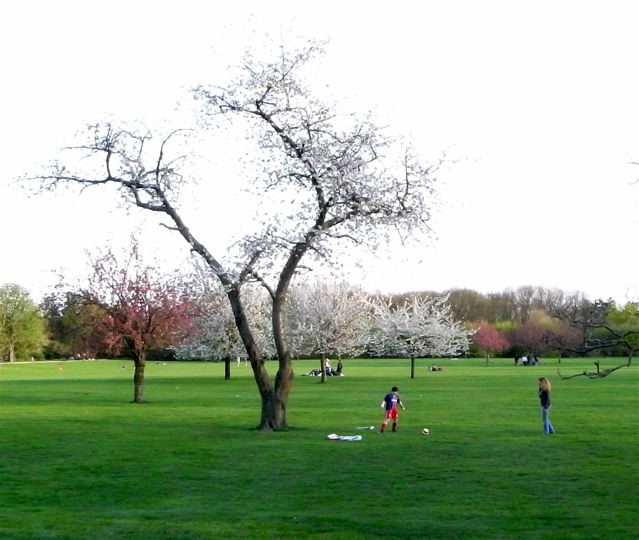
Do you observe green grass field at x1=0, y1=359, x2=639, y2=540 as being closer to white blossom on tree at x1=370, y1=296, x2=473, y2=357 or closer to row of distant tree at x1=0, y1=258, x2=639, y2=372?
row of distant tree at x1=0, y1=258, x2=639, y2=372

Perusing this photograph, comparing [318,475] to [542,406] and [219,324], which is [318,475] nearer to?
[542,406]

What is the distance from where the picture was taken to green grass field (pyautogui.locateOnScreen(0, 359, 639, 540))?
13.4 metres

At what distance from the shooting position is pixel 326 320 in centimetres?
6469

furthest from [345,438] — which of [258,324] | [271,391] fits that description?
[258,324]

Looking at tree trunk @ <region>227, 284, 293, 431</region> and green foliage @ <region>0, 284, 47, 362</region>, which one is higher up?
green foliage @ <region>0, 284, 47, 362</region>

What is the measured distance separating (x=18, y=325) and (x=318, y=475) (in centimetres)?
11003

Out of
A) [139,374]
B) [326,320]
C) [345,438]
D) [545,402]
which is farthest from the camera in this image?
[326,320]

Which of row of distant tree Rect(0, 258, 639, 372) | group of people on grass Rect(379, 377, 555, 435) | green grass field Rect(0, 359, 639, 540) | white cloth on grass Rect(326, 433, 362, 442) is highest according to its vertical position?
row of distant tree Rect(0, 258, 639, 372)

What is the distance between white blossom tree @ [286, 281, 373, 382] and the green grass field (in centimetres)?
2821

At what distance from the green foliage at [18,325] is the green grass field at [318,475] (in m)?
88.6

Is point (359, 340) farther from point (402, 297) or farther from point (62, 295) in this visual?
point (402, 297)

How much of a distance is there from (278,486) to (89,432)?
39.4 feet

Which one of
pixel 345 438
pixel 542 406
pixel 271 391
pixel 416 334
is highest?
pixel 416 334

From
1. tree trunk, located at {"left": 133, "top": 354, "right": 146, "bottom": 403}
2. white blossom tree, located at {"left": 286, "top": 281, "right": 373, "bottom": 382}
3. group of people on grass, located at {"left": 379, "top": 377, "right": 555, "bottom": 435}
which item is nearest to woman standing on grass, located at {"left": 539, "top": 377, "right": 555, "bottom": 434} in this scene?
group of people on grass, located at {"left": 379, "top": 377, "right": 555, "bottom": 435}
